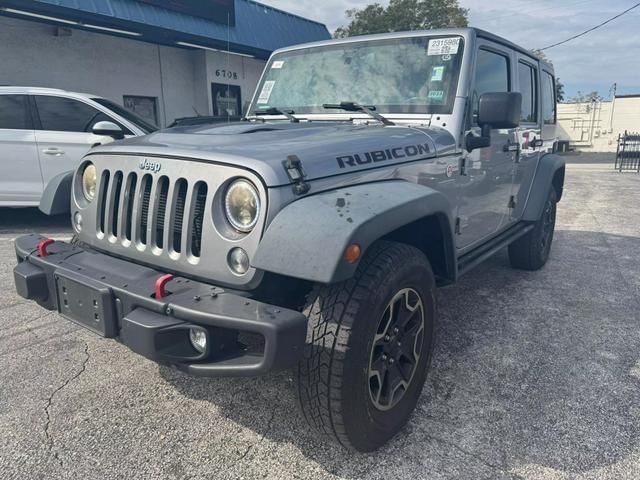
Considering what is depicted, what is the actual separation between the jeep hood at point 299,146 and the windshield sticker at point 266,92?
2.81 feet

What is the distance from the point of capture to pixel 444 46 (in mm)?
3189

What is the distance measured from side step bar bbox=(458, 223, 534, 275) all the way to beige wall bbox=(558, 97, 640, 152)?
950 inches

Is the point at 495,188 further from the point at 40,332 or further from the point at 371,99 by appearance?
the point at 40,332

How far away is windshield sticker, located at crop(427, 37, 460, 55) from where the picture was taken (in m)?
3.17

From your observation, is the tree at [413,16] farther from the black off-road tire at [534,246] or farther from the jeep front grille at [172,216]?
the jeep front grille at [172,216]

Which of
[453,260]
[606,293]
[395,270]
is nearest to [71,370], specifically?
[395,270]

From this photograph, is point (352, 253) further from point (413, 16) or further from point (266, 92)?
point (413, 16)

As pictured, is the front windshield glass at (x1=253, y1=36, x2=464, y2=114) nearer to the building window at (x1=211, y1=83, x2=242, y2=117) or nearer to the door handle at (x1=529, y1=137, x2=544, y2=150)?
the door handle at (x1=529, y1=137, x2=544, y2=150)

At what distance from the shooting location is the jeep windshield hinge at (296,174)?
2.02m

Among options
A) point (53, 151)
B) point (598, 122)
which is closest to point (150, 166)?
point (53, 151)

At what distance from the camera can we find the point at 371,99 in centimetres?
329

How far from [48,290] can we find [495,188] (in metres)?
3.05

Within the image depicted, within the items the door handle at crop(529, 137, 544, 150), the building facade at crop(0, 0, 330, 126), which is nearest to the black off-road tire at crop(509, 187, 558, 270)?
the door handle at crop(529, 137, 544, 150)

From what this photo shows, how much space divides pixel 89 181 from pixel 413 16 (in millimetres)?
26621
